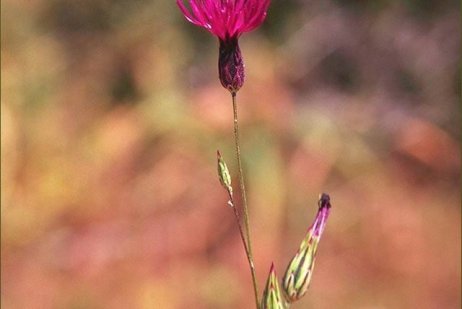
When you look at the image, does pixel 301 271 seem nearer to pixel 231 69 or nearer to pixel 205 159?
pixel 231 69

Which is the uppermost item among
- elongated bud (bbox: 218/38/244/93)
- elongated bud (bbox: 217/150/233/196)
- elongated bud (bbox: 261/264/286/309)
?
elongated bud (bbox: 218/38/244/93)

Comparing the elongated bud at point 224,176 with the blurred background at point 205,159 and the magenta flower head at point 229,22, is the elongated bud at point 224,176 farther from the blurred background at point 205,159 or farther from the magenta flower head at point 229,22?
the blurred background at point 205,159

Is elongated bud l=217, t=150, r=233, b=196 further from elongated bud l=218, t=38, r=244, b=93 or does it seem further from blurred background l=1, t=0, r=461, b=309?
blurred background l=1, t=0, r=461, b=309

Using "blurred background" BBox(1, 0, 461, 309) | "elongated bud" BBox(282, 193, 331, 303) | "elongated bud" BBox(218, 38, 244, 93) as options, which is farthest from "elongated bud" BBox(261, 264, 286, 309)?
"blurred background" BBox(1, 0, 461, 309)

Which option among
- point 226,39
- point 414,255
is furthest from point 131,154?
point 226,39

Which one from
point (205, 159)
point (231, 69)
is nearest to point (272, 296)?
point (231, 69)

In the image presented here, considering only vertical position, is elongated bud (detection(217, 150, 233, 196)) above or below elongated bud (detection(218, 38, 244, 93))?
below

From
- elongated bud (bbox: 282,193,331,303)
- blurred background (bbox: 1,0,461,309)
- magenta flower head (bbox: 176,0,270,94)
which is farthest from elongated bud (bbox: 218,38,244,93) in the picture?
blurred background (bbox: 1,0,461,309)

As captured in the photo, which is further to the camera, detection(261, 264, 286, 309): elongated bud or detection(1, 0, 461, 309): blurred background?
detection(1, 0, 461, 309): blurred background
